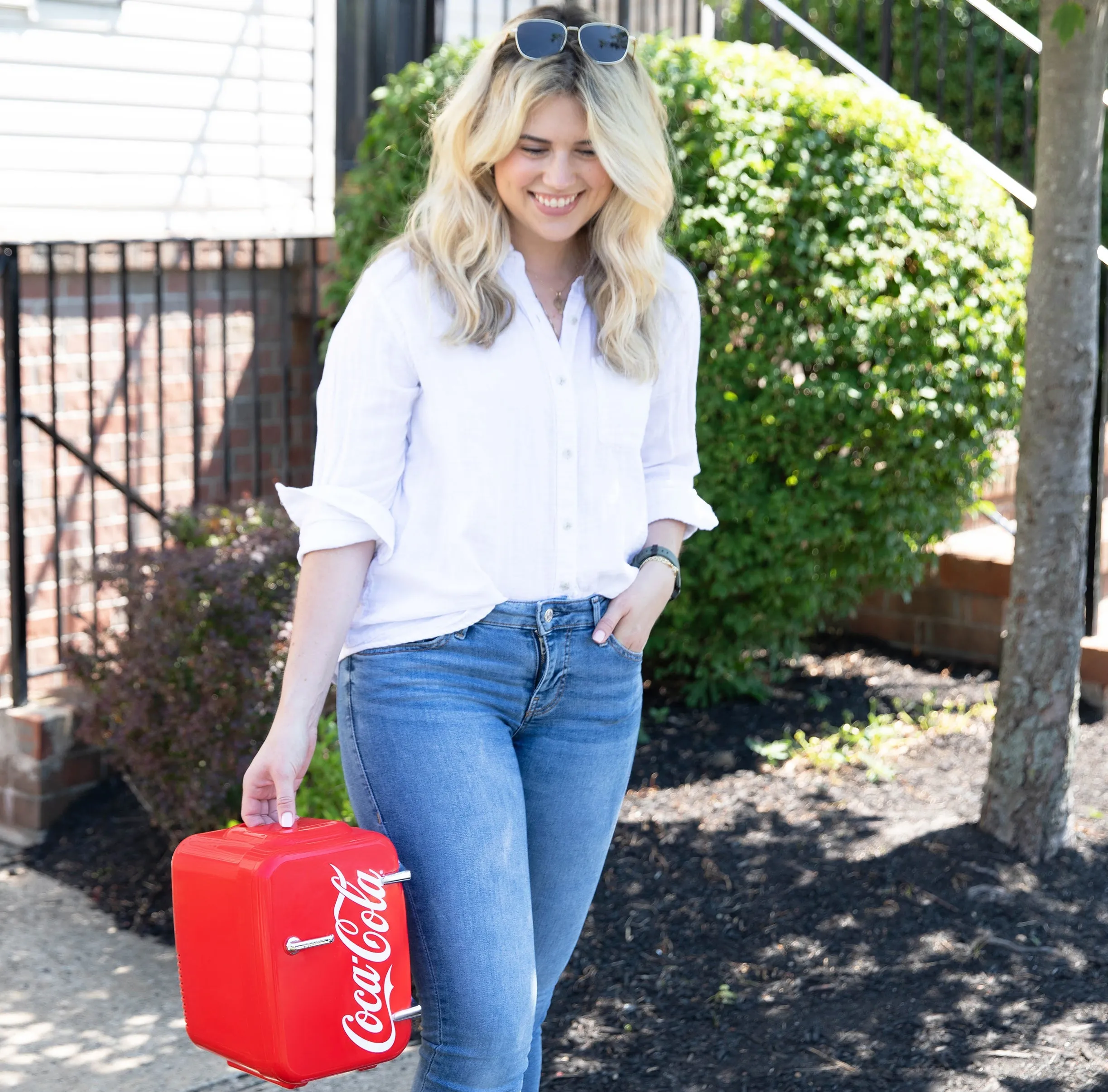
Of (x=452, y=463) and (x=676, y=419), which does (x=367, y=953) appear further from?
(x=676, y=419)

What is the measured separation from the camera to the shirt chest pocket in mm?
2197

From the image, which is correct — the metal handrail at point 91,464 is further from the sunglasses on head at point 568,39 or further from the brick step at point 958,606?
the sunglasses on head at point 568,39

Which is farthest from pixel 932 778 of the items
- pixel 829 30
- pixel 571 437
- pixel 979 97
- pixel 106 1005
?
pixel 829 30

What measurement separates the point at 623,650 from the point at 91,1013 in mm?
1971

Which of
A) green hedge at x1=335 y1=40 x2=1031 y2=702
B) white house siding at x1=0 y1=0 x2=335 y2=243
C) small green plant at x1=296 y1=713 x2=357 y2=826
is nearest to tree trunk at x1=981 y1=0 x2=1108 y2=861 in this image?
green hedge at x1=335 y1=40 x2=1031 y2=702

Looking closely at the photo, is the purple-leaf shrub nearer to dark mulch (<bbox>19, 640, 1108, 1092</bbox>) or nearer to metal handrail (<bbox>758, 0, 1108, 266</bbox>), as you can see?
dark mulch (<bbox>19, 640, 1108, 1092</bbox>)

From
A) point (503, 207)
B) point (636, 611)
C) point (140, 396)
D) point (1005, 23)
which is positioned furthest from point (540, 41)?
point (1005, 23)

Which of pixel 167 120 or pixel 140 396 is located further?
pixel 167 120

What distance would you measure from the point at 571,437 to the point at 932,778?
108 inches

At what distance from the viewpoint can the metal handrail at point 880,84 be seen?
5.26 metres

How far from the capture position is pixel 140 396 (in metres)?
5.41

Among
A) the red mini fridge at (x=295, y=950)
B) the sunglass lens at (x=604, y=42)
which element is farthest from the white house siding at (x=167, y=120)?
the red mini fridge at (x=295, y=950)

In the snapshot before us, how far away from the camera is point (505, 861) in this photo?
200 centimetres

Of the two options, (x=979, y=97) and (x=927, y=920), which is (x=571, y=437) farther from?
(x=979, y=97)
